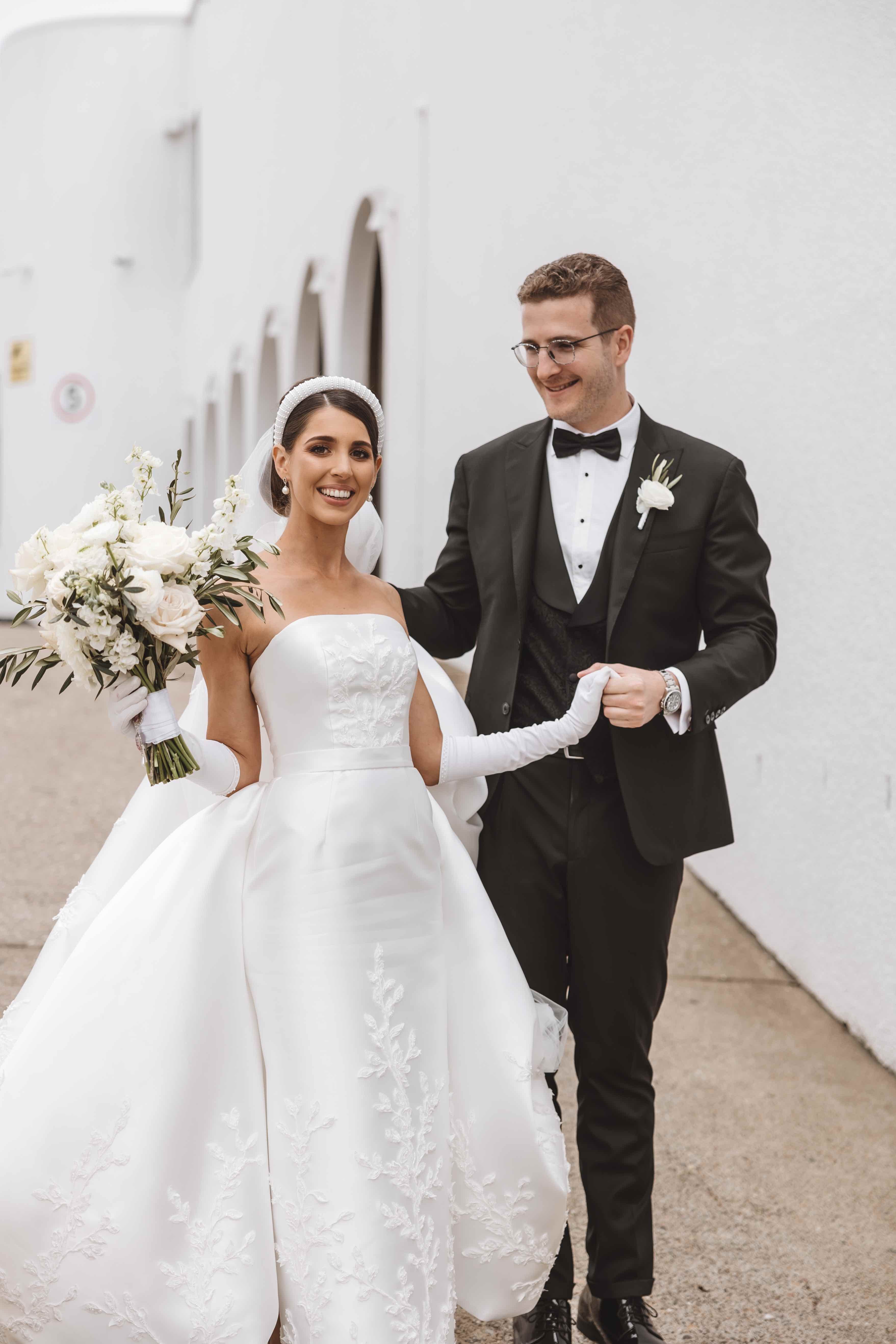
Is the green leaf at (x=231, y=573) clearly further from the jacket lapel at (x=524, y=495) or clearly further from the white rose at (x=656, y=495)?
the white rose at (x=656, y=495)

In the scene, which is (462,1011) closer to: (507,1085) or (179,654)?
(507,1085)

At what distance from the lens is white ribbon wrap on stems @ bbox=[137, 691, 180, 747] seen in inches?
85.3

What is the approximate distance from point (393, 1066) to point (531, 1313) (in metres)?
0.81

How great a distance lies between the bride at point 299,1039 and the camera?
222 cm

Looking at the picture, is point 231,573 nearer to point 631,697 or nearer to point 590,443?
point 631,697

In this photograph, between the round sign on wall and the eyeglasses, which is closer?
the eyeglasses

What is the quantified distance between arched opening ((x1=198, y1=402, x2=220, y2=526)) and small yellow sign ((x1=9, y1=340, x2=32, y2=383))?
2976 millimetres

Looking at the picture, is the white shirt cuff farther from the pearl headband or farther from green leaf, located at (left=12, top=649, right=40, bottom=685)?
green leaf, located at (left=12, top=649, right=40, bottom=685)

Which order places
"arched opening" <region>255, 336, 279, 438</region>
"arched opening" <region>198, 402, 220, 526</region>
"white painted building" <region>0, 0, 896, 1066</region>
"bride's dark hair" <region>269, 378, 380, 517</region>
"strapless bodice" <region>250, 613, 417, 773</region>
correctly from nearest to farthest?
"strapless bodice" <region>250, 613, 417, 773</region>, "bride's dark hair" <region>269, 378, 380, 517</region>, "white painted building" <region>0, 0, 896, 1066</region>, "arched opening" <region>255, 336, 279, 438</region>, "arched opening" <region>198, 402, 220, 526</region>

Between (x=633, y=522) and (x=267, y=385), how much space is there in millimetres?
11247

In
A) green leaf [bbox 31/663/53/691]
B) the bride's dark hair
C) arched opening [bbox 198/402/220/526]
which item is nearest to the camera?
green leaf [bbox 31/663/53/691]

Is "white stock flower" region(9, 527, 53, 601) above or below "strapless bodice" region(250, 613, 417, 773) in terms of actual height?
above

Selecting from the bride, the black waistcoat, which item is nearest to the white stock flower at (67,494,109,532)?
the bride

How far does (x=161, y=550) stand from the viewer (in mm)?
2131
